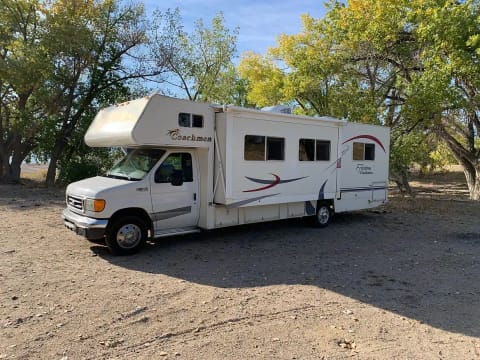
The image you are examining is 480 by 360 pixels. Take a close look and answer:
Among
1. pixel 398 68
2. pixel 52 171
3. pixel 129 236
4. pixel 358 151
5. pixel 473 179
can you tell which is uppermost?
pixel 398 68

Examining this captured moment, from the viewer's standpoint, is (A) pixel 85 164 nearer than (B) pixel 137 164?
No

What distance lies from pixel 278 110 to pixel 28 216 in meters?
7.33

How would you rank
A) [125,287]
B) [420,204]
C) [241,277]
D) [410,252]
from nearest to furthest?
[125,287], [241,277], [410,252], [420,204]

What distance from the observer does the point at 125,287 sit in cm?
561

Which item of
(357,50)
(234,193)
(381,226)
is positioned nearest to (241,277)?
(234,193)

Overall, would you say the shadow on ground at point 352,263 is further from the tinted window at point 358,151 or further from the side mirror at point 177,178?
the tinted window at point 358,151

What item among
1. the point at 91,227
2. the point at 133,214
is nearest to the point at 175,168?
the point at 133,214

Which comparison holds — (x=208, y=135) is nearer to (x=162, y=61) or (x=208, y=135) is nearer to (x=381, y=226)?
(x=381, y=226)

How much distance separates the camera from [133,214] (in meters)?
7.26

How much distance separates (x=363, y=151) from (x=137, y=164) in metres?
6.60

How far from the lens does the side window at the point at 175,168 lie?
757 centimetres

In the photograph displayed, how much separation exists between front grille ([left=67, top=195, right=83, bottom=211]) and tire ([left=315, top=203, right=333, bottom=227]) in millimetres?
5821

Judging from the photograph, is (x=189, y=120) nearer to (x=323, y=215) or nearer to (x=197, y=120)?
(x=197, y=120)

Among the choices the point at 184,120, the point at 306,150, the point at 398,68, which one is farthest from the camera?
the point at 398,68
